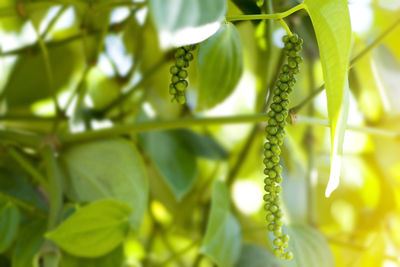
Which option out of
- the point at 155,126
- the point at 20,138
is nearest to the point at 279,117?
the point at 155,126

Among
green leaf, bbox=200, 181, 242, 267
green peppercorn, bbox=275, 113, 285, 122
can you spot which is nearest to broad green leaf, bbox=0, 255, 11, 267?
green leaf, bbox=200, 181, 242, 267

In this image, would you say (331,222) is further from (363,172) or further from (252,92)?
(252,92)

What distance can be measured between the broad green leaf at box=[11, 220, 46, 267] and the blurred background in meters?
0.09

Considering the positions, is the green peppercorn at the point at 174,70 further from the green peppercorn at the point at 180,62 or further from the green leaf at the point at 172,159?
the green leaf at the point at 172,159

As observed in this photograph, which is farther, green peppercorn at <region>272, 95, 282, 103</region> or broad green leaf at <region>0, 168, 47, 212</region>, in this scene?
broad green leaf at <region>0, 168, 47, 212</region>

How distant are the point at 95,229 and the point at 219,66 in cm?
15

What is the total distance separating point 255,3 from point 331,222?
400 mm

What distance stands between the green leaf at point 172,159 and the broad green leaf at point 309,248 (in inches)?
4.8

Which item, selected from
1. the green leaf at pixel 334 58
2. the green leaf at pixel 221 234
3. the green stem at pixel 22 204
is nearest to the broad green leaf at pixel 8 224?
the green stem at pixel 22 204

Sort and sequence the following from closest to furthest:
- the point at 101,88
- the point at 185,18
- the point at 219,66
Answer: the point at 185,18 → the point at 219,66 → the point at 101,88

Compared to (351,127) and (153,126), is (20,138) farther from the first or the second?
(351,127)

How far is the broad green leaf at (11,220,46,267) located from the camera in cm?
36

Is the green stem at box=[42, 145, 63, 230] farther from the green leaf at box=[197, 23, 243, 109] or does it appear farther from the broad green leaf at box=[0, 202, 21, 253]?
the green leaf at box=[197, 23, 243, 109]

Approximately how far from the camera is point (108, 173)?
434mm
